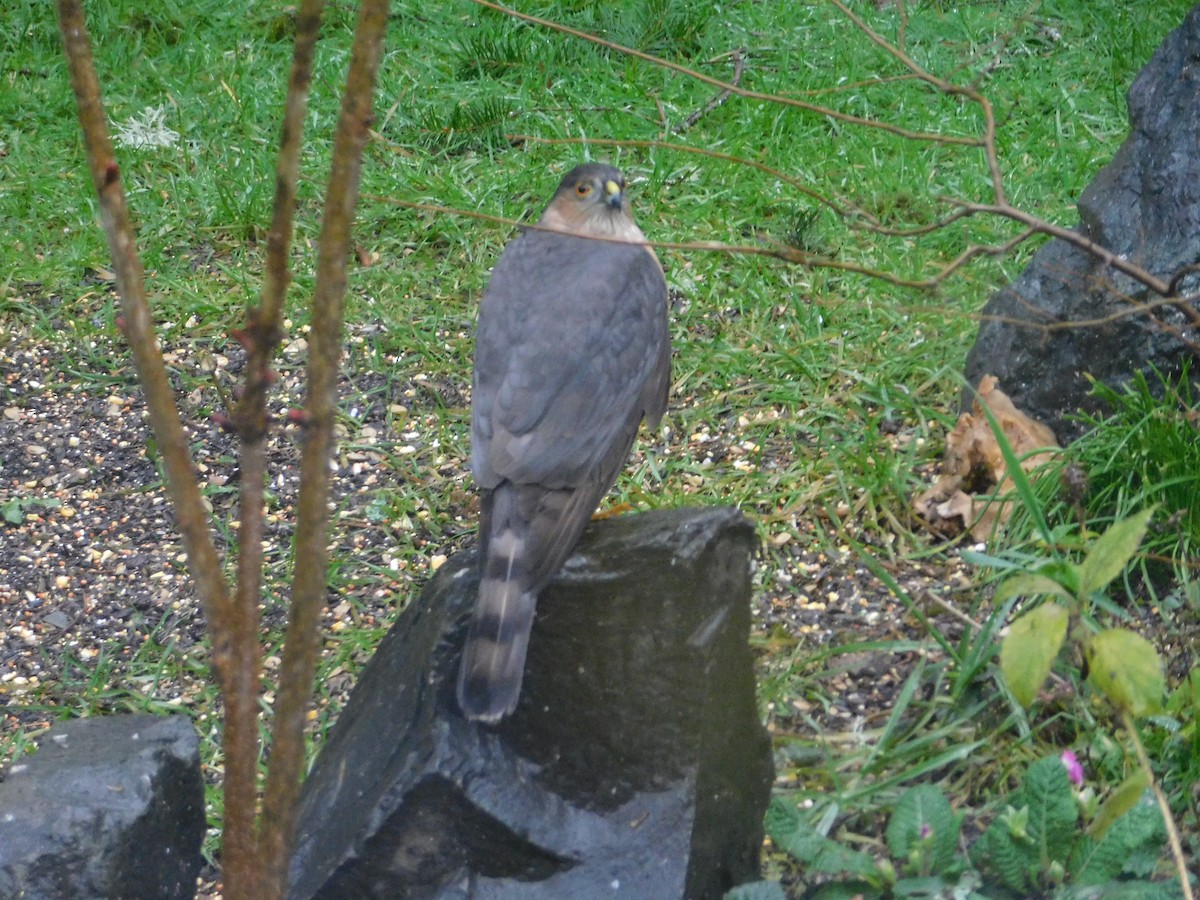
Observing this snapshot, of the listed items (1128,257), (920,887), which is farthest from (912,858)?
(1128,257)

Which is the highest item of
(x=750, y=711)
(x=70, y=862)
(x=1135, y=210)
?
(x=1135, y=210)

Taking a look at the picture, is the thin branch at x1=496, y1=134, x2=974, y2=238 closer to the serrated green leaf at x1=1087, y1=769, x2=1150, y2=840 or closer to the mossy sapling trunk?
the mossy sapling trunk

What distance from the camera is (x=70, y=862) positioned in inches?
91.4

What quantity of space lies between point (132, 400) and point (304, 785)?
7.09ft

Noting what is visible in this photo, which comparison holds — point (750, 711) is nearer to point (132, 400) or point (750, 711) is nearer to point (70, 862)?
point (70, 862)

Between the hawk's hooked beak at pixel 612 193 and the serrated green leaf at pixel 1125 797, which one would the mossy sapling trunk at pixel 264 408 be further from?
the hawk's hooked beak at pixel 612 193

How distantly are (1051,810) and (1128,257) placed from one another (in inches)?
70.9

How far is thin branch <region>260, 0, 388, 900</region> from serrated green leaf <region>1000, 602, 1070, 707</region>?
0.82m

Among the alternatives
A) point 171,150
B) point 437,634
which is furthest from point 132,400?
point 437,634

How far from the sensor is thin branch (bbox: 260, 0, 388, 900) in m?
1.37

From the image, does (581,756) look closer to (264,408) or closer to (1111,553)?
(1111,553)

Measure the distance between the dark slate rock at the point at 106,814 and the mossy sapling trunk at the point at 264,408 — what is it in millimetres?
860

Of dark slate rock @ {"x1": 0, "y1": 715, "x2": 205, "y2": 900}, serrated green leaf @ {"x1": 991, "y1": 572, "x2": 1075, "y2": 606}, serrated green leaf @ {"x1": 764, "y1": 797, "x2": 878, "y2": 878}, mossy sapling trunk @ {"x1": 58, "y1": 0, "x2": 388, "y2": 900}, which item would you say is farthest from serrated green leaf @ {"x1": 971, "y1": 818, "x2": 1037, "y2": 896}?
dark slate rock @ {"x1": 0, "y1": 715, "x2": 205, "y2": 900}

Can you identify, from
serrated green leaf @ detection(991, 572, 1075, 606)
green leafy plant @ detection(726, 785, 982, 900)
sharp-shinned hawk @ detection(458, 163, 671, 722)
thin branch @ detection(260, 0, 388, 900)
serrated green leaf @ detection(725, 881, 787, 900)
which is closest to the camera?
thin branch @ detection(260, 0, 388, 900)
